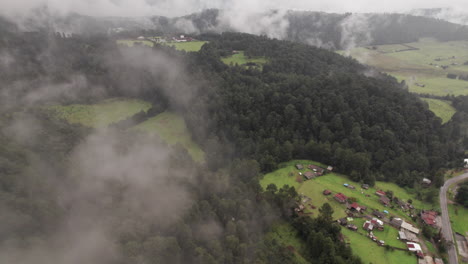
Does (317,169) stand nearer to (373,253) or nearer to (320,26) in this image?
(373,253)

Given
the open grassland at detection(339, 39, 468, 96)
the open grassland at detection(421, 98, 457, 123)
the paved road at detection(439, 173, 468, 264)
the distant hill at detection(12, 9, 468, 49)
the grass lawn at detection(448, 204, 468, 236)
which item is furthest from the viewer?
the distant hill at detection(12, 9, 468, 49)

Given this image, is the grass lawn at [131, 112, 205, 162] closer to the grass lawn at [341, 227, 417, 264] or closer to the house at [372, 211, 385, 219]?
the grass lawn at [341, 227, 417, 264]

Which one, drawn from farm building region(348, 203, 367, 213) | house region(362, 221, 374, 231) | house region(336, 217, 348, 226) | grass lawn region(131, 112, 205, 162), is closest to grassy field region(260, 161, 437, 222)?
house region(336, 217, 348, 226)

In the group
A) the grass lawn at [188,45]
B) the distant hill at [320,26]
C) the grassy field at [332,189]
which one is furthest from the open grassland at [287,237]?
the distant hill at [320,26]

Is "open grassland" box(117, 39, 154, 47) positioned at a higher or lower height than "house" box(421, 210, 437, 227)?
higher

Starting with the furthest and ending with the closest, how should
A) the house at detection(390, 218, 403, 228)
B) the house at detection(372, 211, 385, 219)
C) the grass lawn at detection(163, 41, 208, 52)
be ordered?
1. the grass lawn at detection(163, 41, 208, 52)
2. the house at detection(372, 211, 385, 219)
3. the house at detection(390, 218, 403, 228)

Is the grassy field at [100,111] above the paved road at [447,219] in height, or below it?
above

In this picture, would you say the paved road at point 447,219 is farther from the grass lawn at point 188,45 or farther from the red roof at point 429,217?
the grass lawn at point 188,45

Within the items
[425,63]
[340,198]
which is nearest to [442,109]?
[340,198]
